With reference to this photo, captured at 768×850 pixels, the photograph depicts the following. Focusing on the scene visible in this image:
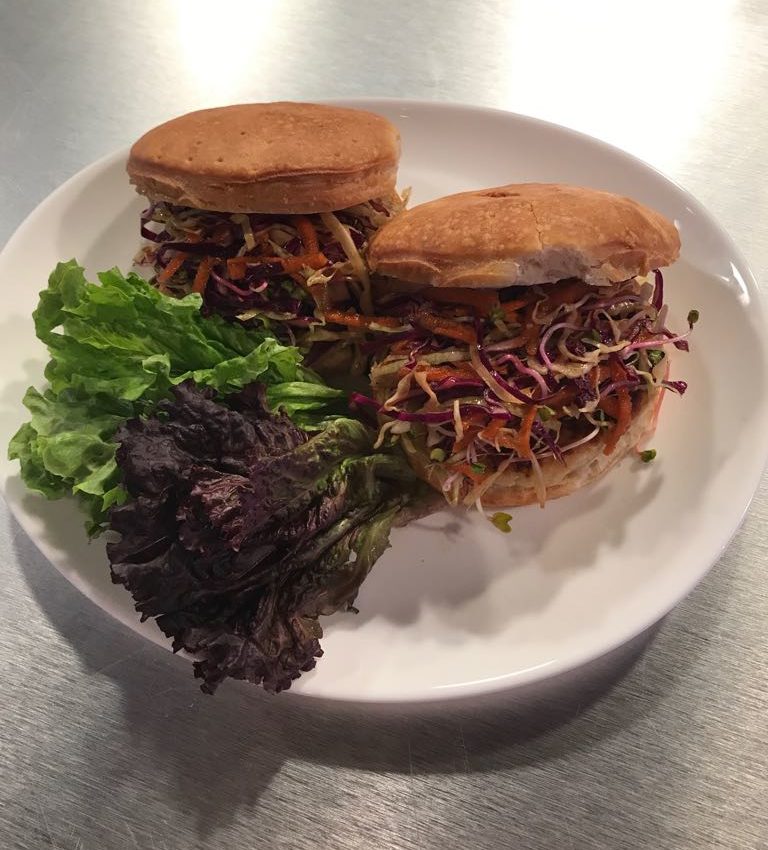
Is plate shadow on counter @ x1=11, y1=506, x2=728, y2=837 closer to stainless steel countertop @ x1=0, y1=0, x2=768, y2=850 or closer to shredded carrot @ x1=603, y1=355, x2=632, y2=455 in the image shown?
stainless steel countertop @ x1=0, y1=0, x2=768, y2=850

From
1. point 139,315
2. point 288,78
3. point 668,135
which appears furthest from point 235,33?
point 139,315

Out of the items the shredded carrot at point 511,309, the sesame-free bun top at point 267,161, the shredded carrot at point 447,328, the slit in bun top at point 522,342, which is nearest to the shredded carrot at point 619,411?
the slit in bun top at point 522,342

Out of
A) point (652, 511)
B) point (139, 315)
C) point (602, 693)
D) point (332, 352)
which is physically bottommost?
point (602, 693)

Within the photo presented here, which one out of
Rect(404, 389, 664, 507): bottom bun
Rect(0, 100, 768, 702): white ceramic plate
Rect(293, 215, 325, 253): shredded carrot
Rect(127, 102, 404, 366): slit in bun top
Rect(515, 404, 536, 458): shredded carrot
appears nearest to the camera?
Rect(0, 100, 768, 702): white ceramic plate

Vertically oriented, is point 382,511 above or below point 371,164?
below

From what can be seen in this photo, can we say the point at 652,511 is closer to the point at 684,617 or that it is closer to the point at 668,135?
the point at 684,617

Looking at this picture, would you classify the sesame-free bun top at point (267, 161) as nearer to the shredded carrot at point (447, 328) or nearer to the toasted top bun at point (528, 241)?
the toasted top bun at point (528, 241)

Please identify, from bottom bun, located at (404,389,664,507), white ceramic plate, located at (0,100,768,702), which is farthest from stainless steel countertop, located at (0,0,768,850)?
bottom bun, located at (404,389,664,507)
